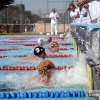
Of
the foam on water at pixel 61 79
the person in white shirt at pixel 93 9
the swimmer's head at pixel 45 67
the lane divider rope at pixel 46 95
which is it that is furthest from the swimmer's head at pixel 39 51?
the lane divider rope at pixel 46 95

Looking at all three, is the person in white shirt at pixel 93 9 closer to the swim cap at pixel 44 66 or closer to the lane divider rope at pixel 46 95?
the swim cap at pixel 44 66

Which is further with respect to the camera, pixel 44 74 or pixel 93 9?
pixel 93 9

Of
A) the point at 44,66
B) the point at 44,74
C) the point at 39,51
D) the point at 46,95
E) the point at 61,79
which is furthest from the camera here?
the point at 39,51

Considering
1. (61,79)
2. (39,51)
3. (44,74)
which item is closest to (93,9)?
(39,51)

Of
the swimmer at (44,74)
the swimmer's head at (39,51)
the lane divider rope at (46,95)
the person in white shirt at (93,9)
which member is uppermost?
the person in white shirt at (93,9)

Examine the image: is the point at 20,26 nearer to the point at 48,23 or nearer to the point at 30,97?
the point at 48,23

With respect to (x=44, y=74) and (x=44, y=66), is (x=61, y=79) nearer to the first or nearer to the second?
(x=44, y=74)

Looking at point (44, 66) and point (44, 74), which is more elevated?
point (44, 66)

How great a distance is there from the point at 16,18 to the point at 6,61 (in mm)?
22715

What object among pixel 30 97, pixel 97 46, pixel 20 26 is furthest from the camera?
pixel 20 26

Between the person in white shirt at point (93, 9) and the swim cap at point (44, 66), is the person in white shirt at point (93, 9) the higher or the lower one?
the higher one

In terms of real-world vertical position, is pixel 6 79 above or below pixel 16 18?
below

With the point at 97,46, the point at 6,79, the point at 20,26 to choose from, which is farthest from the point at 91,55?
the point at 20,26

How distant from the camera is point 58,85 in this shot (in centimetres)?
527
